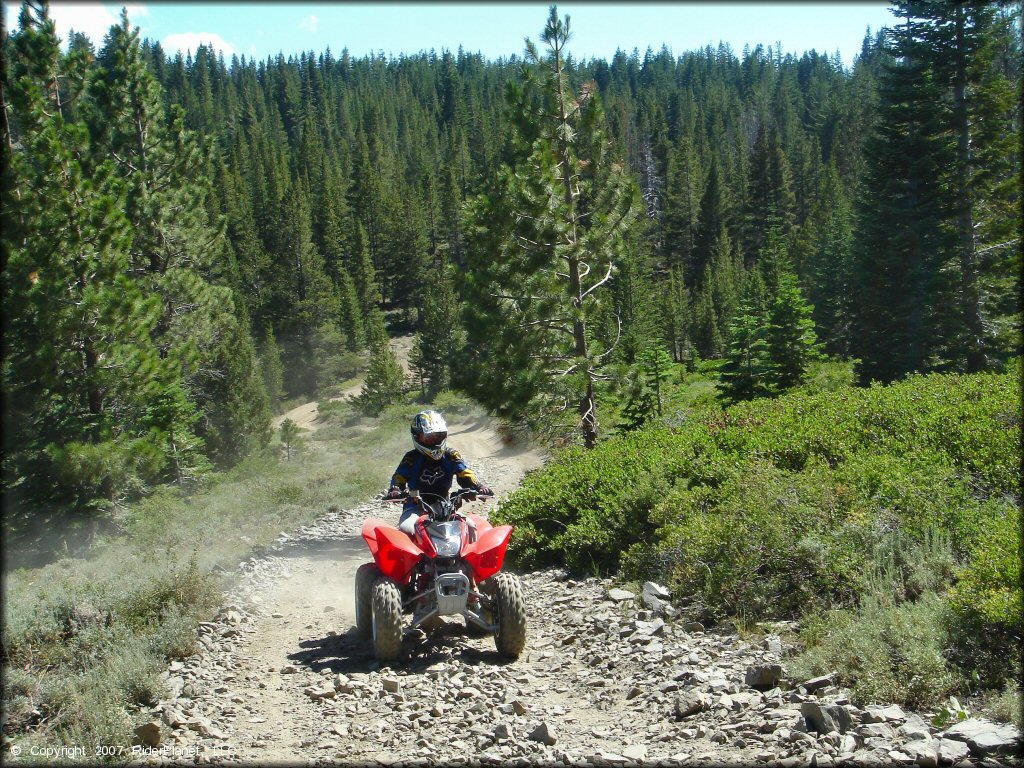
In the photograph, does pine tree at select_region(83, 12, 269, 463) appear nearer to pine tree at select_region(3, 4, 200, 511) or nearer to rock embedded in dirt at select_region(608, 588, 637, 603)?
pine tree at select_region(3, 4, 200, 511)

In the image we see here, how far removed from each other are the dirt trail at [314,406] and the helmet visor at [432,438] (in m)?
40.6

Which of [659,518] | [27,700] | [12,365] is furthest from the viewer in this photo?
[12,365]

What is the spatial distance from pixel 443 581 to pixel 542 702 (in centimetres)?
128

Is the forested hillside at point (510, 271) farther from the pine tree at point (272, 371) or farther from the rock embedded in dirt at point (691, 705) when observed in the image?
the rock embedded in dirt at point (691, 705)

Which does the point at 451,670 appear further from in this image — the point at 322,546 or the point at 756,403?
the point at 756,403

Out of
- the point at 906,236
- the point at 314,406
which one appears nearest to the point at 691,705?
the point at 906,236

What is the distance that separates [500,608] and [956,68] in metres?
26.4

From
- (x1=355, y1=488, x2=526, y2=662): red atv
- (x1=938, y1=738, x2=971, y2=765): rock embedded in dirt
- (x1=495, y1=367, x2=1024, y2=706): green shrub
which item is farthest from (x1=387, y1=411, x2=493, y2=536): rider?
(x1=938, y1=738, x2=971, y2=765): rock embedded in dirt

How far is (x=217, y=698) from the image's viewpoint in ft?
19.6

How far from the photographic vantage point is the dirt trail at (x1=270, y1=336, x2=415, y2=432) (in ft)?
171

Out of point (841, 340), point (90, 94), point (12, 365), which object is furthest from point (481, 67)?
point (12, 365)

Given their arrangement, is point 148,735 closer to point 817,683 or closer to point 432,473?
point 432,473

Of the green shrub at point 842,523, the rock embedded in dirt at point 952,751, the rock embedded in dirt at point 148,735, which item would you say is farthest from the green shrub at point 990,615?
the rock embedded in dirt at point 148,735

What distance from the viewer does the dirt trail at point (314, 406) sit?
52000mm
